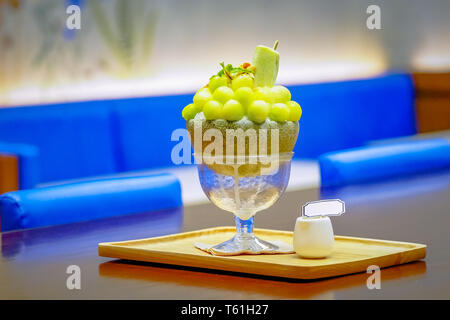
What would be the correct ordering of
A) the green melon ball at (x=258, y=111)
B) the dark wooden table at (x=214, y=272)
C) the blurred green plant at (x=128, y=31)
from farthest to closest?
the blurred green plant at (x=128, y=31) < the green melon ball at (x=258, y=111) < the dark wooden table at (x=214, y=272)

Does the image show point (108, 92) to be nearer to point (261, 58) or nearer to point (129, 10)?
point (129, 10)

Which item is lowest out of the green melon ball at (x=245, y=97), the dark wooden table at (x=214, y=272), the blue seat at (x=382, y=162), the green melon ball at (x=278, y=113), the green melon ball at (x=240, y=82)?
the dark wooden table at (x=214, y=272)

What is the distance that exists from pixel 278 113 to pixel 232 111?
7cm

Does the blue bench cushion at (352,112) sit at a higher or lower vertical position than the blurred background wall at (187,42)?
lower

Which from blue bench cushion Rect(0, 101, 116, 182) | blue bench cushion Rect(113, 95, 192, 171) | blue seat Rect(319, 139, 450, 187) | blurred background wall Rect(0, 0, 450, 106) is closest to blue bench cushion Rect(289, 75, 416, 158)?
blurred background wall Rect(0, 0, 450, 106)

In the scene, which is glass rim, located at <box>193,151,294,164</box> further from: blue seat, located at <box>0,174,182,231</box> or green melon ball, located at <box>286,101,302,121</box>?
blue seat, located at <box>0,174,182,231</box>

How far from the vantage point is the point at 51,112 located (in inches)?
158

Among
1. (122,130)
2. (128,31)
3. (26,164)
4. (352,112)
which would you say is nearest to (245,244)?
(26,164)

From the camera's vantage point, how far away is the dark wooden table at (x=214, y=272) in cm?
110

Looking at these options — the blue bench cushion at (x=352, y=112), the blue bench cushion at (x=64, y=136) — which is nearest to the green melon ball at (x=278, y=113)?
the blue bench cushion at (x=64, y=136)

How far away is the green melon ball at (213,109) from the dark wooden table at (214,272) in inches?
9.4

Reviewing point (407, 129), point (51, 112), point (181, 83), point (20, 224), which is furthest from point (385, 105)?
point (20, 224)

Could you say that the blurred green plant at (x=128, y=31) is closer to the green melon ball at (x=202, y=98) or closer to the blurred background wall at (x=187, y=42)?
the blurred background wall at (x=187, y=42)
